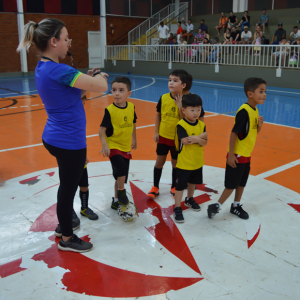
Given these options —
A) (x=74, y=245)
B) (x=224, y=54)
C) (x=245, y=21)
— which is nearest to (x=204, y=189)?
(x=74, y=245)

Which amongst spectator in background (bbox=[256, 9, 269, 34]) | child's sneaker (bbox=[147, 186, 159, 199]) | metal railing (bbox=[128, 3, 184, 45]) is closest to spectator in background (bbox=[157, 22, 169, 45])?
metal railing (bbox=[128, 3, 184, 45])

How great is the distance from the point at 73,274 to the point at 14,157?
3.21 m

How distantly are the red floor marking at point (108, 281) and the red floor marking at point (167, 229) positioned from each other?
297 millimetres

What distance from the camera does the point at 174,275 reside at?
232cm

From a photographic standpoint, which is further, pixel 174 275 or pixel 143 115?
pixel 143 115

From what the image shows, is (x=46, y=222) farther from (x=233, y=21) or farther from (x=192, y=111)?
(x=233, y=21)

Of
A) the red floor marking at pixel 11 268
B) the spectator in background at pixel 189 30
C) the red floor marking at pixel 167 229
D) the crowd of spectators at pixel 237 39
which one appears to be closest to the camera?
the red floor marking at pixel 11 268

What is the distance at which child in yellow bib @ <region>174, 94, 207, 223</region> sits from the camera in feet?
10.0

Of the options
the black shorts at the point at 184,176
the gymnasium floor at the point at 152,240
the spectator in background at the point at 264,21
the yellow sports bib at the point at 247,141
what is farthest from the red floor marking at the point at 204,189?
the spectator in background at the point at 264,21

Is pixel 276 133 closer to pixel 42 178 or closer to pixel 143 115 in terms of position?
pixel 143 115

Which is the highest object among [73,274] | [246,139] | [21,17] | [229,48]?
[21,17]

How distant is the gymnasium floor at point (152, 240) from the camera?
221 centimetres

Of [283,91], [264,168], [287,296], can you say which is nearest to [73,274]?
[287,296]

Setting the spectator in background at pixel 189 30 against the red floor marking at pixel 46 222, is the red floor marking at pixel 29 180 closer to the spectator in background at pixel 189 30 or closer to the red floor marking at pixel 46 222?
the red floor marking at pixel 46 222
